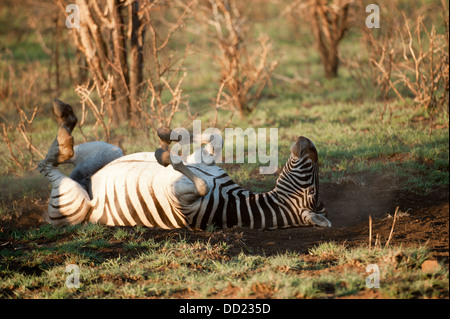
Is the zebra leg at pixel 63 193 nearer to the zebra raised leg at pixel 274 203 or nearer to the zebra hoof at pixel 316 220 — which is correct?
the zebra raised leg at pixel 274 203

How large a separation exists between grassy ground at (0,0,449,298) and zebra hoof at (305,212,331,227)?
0.34 ft

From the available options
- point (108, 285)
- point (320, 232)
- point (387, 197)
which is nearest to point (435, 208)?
point (387, 197)

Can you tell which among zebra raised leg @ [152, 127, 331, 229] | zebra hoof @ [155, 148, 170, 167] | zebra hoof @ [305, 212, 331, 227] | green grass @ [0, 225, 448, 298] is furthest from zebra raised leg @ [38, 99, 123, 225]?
zebra hoof @ [305, 212, 331, 227]

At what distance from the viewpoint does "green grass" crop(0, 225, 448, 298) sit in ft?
10.7

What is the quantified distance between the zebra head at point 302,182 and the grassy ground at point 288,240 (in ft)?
0.92

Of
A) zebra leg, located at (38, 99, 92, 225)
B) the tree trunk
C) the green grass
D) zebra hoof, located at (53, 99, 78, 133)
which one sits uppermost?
the tree trunk

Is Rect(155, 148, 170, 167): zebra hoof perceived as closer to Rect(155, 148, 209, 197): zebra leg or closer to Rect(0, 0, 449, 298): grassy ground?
Rect(155, 148, 209, 197): zebra leg

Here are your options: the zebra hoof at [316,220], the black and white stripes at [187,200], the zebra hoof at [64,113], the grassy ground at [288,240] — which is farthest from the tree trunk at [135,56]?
the zebra hoof at [316,220]

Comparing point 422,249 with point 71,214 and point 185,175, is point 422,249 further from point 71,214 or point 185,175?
point 71,214

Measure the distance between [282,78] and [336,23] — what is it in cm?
173

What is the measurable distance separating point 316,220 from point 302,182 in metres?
0.42

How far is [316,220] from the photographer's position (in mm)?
4629

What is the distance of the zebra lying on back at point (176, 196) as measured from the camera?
4715mm

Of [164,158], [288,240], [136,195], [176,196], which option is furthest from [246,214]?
[136,195]
